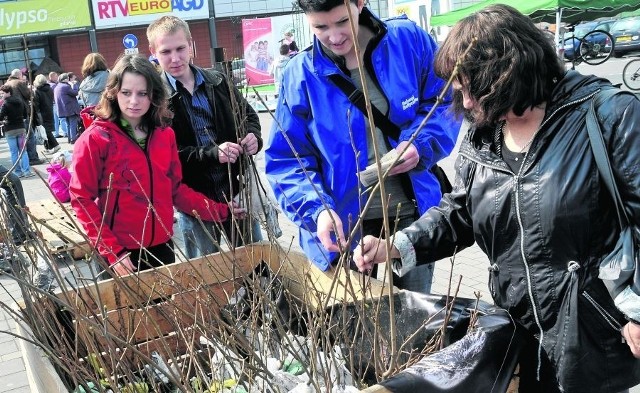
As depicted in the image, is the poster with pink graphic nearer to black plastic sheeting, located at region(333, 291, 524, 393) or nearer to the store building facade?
the store building facade

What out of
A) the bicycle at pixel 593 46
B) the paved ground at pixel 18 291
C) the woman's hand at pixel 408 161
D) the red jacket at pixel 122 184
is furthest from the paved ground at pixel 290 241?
the bicycle at pixel 593 46

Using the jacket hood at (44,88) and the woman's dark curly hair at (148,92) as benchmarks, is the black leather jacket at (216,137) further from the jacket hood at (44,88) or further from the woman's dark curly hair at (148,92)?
the jacket hood at (44,88)

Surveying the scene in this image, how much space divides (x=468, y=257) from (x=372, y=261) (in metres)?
3.54

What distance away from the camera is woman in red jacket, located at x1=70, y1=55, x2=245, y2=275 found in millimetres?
2797

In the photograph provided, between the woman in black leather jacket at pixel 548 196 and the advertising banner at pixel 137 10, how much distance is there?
2814cm

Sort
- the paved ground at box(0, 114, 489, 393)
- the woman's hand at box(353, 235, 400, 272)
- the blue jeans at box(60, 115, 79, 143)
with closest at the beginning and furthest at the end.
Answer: the woman's hand at box(353, 235, 400, 272) < the paved ground at box(0, 114, 489, 393) < the blue jeans at box(60, 115, 79, 143)

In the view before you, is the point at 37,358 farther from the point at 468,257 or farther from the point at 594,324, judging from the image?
the point at 468,257

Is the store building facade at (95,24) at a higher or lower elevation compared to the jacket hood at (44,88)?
higher

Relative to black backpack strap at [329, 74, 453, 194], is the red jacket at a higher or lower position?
lower

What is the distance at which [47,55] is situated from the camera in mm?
31734

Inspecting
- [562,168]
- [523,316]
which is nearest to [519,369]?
[523,316]

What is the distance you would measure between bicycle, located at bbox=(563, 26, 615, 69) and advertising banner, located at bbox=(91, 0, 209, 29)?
16.3 m

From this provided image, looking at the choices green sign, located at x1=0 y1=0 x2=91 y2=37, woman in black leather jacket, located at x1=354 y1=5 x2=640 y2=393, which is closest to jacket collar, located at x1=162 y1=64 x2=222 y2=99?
woman in black leather jacket, located at x1=354 y1=5 x2=640 y2=393

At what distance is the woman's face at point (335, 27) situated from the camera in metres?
2.29
